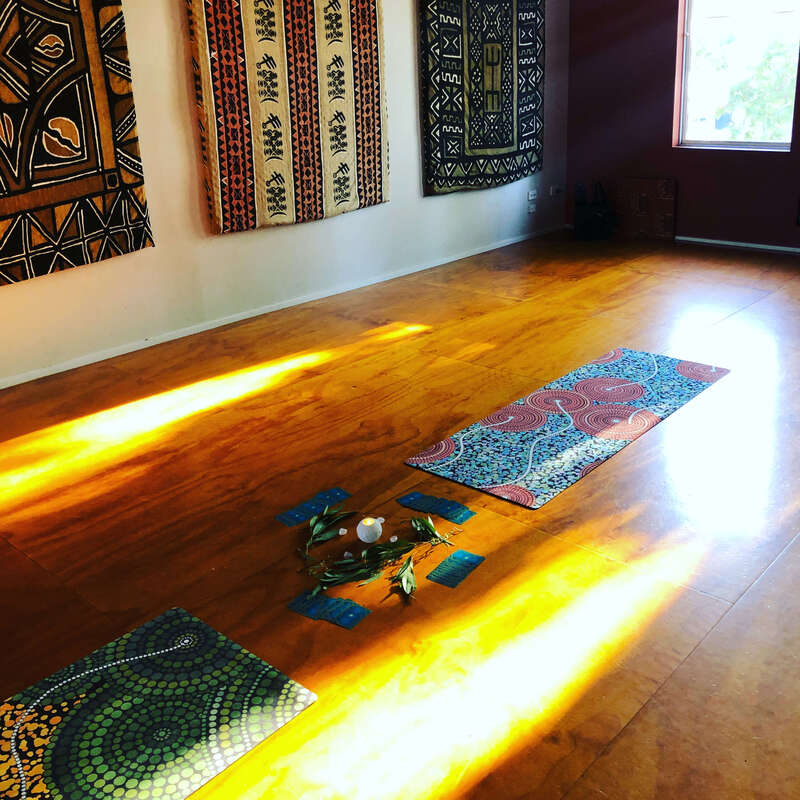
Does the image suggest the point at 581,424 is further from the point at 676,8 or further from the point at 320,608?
the point at 676,8

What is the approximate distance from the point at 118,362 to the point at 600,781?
3.45m

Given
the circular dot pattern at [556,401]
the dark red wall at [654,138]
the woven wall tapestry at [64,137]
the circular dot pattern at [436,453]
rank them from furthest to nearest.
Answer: the dark red wall at [654,138]
the woven wall tapestry at [64,137]
the circular dot pattern at [556,401]
the circular dot pattern at [436,453]

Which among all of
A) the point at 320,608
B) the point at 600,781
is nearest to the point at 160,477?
→ the point at 320,608

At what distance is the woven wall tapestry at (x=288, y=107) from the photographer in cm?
464

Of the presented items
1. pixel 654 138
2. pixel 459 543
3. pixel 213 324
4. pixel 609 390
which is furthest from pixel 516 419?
pixel 654 138

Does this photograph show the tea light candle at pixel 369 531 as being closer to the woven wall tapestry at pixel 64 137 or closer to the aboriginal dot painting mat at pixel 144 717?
the aboriginal dot painting mat at pixel 144 717

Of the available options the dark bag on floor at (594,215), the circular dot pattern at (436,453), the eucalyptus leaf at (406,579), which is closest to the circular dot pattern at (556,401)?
the circular dot pattern at (436,453)

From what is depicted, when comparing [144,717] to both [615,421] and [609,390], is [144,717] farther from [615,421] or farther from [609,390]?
[609,390]

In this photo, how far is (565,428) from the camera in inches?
139

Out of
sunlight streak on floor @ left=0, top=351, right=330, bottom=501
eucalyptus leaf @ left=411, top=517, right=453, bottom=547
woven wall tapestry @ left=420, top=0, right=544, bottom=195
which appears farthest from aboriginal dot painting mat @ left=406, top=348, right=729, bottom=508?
woven wall tapestry @ left=420, top=0, right=544, bottom=195

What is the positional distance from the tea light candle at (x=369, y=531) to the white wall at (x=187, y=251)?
2.37 m

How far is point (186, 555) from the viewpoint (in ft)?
9.12

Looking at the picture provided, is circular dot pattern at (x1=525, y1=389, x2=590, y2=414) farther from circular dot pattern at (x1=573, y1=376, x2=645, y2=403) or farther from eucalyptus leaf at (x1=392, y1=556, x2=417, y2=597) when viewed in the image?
eucalyptus leaf at (x1=392, y1=556, x2=417, y2=597)

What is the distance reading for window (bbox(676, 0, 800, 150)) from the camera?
6043 mm
